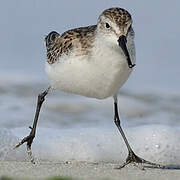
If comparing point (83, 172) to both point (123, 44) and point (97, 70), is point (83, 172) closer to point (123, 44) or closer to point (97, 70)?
point (97, 70)

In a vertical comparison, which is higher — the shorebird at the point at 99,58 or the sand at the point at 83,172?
the shorebird at the point at 99,58

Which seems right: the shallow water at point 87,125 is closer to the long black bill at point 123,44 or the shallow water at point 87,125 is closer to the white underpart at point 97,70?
the white underpart at point 97,70

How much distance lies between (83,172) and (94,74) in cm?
81

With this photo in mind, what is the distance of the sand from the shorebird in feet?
0.82

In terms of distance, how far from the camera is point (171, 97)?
10.3 meters

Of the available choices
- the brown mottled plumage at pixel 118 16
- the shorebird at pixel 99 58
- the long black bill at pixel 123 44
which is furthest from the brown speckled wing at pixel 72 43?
the long black bill at pixel 123 44

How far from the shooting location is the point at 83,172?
5.62 m

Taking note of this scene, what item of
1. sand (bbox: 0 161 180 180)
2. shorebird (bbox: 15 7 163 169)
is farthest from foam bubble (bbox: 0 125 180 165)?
sand (bbox: 0 161 180 180)

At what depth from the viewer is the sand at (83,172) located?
5.45 meters

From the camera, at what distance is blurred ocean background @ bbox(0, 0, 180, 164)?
23.7 feet

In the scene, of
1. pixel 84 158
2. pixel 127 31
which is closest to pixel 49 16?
pixel 84 158

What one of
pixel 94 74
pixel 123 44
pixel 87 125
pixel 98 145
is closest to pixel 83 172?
pixel 94 74

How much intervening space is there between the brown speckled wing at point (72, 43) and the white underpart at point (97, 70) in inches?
2.7

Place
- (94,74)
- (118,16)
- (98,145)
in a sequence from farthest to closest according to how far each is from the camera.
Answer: (98,145) < (94,74) < (118,16)
